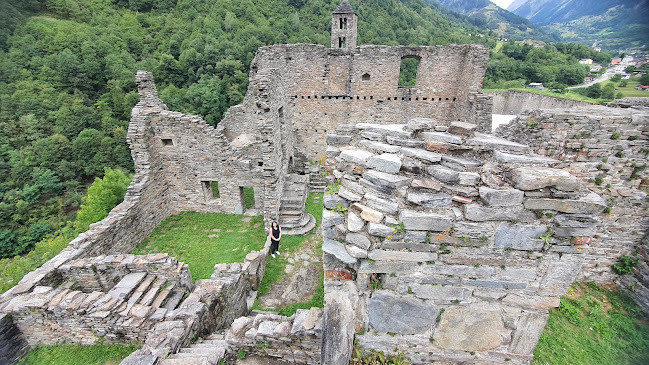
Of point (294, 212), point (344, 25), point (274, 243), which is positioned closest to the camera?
point (274, 243)

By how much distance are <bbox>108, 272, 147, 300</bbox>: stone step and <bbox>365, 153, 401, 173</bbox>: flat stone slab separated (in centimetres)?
648

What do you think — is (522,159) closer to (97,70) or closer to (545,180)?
(545,180)

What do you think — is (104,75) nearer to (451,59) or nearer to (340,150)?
(451,59)

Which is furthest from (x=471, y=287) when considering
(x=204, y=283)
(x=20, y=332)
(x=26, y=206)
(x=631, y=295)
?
(x=26, y=206)

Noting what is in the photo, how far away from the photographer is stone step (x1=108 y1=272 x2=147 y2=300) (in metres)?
6.18

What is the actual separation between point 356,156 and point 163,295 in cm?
610

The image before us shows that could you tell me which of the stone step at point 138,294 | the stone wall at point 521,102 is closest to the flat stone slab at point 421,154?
the stone step at point 138,294

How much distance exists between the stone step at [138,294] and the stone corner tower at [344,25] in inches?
619

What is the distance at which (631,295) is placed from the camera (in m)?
6.16

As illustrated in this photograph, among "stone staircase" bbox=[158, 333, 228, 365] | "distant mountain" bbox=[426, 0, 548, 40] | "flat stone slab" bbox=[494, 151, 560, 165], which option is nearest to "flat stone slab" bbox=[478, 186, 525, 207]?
"flat stone slab" bbox=[494, 151, 560, 165]

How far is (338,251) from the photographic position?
3303mm

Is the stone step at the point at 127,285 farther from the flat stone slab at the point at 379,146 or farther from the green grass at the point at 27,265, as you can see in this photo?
the flat stone slab at the point at 379,146

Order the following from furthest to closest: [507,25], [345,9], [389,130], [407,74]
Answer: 1. [507,25]
2. [407,74]
3. [345,9]
4. [389,130]

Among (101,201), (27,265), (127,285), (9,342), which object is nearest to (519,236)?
(127,285)
